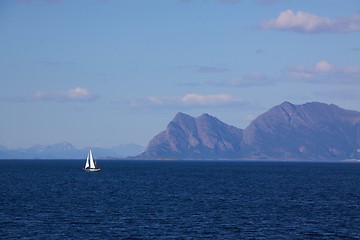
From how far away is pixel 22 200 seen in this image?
10738cm

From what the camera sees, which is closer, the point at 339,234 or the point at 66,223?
the point at 339,234

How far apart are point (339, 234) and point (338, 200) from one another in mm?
41849

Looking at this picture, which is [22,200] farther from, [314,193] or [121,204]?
[314,193]

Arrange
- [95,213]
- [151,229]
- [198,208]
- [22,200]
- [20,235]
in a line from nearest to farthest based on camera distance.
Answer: [20,235] < [151,229] < [95,213] < [198,208] < [22,200]

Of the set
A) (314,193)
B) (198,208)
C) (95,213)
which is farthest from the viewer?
(314,193)

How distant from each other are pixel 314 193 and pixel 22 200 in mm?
57178

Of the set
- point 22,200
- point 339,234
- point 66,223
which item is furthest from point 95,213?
point 339,234

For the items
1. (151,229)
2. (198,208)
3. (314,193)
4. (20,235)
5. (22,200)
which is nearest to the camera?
(20,235)

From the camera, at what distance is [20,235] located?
69375 millimetres

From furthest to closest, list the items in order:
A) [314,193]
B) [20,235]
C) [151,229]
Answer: [314,193] < [151,229] < [20,235]

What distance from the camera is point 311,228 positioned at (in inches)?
3009

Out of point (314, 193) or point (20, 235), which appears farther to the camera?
point (314, 193)

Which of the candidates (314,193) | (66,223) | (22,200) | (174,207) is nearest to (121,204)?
(174,207)

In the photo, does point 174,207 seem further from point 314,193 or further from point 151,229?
point 314,193
